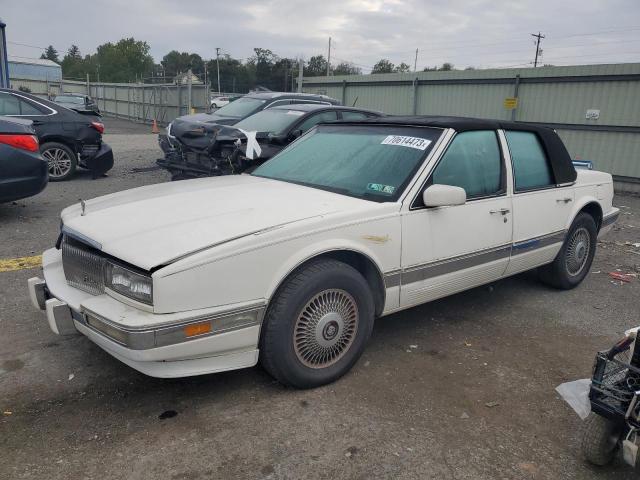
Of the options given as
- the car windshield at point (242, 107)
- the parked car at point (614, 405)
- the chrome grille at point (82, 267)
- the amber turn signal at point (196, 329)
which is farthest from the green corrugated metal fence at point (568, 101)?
the chrome grille at point (82, 267)

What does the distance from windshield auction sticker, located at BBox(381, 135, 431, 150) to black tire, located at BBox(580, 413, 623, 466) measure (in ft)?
6.63

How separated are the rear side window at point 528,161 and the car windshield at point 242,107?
21.9ft

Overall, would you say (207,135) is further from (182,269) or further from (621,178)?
(621,178)

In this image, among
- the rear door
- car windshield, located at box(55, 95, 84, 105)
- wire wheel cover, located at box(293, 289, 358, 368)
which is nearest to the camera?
wire wheel cover, located at box(293, 289, 358, 368)

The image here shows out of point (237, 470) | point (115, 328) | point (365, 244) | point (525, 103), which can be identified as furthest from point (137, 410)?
point (525, 103)

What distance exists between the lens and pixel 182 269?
2611mm

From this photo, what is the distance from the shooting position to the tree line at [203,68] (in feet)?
201

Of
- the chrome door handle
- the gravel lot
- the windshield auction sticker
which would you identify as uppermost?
the windshield auction sticker

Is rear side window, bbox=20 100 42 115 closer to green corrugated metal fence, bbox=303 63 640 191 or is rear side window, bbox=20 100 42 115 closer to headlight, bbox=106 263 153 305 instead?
headlight, bbox=106 263 153 305

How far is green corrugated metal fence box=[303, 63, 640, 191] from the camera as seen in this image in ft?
38.5

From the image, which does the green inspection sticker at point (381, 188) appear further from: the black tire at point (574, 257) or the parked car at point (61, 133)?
the parked car at point (61, 133)

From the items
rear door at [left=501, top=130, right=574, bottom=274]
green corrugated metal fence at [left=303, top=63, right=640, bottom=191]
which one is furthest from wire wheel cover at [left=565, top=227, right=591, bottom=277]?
green corrugated metal fence at [left=303, top=63, right=640, bottom=191]

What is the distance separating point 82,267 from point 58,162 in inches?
301

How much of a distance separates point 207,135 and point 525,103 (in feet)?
28.9
